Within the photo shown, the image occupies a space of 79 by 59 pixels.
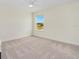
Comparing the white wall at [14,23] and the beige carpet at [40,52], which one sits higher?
the white wall at [14,23]

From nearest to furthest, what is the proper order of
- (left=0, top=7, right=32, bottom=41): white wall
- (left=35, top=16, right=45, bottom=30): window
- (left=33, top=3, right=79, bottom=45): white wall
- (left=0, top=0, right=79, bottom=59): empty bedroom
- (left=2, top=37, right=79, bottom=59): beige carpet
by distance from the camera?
(left=2, top=37, right=79, bottom=59): beige carpet < (left=0, top=0, right=79, bottom=59): empty bedroom < (left=33, top=3, right=79, bottom=45): white wall < (left=0, top=7, right=32, bottom=41): white wall < (left=35, top=16, right=45, bottom=30): window

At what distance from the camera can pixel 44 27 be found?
6.35 metres

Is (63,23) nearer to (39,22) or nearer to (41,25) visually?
(41,25)

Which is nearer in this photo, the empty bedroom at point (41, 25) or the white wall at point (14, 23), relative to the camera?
the empty bedroom at point (41, 25)

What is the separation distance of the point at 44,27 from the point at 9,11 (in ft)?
8.34

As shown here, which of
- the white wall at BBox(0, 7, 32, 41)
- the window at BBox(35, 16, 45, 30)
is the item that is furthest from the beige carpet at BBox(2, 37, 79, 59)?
the window at BBox(35, 16, 45, 30)

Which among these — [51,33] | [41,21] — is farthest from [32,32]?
[51,33]

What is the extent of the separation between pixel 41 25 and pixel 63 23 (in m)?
2.09

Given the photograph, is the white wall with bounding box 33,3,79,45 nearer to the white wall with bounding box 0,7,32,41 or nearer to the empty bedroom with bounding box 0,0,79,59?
the empty bedroom with bounding box 0,0,79,59

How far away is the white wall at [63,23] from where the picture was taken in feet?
14.7

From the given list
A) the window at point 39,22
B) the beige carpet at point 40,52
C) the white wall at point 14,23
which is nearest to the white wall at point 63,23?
the window at point 39,22

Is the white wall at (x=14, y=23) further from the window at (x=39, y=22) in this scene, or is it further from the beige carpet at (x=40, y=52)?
the beige carpet at (x=40, y=52)

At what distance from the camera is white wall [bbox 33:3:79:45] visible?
4.49 meters

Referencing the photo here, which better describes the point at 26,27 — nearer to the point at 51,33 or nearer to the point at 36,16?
the point at 36,16
